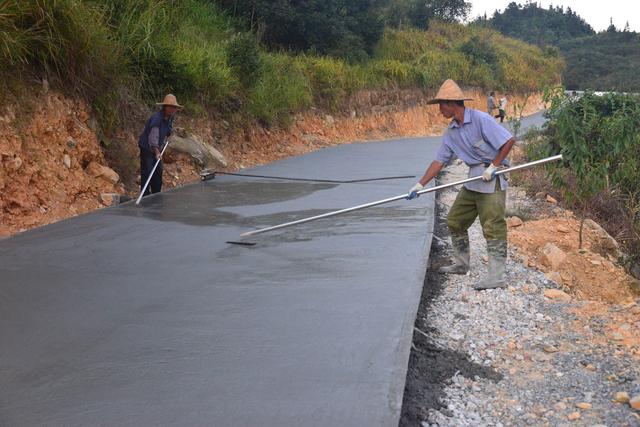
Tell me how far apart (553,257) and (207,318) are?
283 centimetres

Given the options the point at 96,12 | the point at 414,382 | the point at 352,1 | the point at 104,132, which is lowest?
the point at 414,382

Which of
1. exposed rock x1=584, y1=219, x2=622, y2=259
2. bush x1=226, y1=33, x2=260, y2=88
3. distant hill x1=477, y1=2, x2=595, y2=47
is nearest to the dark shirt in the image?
bush x1=226, y1=33, x2=260, y2=88

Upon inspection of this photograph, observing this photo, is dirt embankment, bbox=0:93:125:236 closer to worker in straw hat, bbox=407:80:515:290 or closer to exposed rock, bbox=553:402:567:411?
worker in straw hat, bbox=407:80:515:290

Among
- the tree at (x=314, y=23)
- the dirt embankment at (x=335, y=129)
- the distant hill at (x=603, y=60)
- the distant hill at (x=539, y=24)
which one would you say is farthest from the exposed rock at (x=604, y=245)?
the distant hill at (x=539, y=24)

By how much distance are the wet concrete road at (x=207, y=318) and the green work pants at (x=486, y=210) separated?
1.16 feet

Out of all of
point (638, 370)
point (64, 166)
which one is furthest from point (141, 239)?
point (638, 370)

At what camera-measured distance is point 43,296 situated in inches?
129

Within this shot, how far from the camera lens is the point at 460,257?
170 inches

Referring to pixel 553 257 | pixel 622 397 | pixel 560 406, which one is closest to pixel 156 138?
pixel 553 257

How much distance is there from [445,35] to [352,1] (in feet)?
45.3

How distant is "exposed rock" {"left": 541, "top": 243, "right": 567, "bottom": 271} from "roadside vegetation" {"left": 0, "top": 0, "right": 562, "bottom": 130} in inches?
185

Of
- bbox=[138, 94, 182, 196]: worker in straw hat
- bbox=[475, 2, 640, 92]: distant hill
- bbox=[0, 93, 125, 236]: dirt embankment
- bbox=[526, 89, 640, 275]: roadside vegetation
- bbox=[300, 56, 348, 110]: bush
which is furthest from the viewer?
bbox=[475, 2, 640, 92]: distant hill

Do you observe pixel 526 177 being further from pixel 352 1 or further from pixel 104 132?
pixel 352 1

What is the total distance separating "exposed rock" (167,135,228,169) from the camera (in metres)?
7.91
